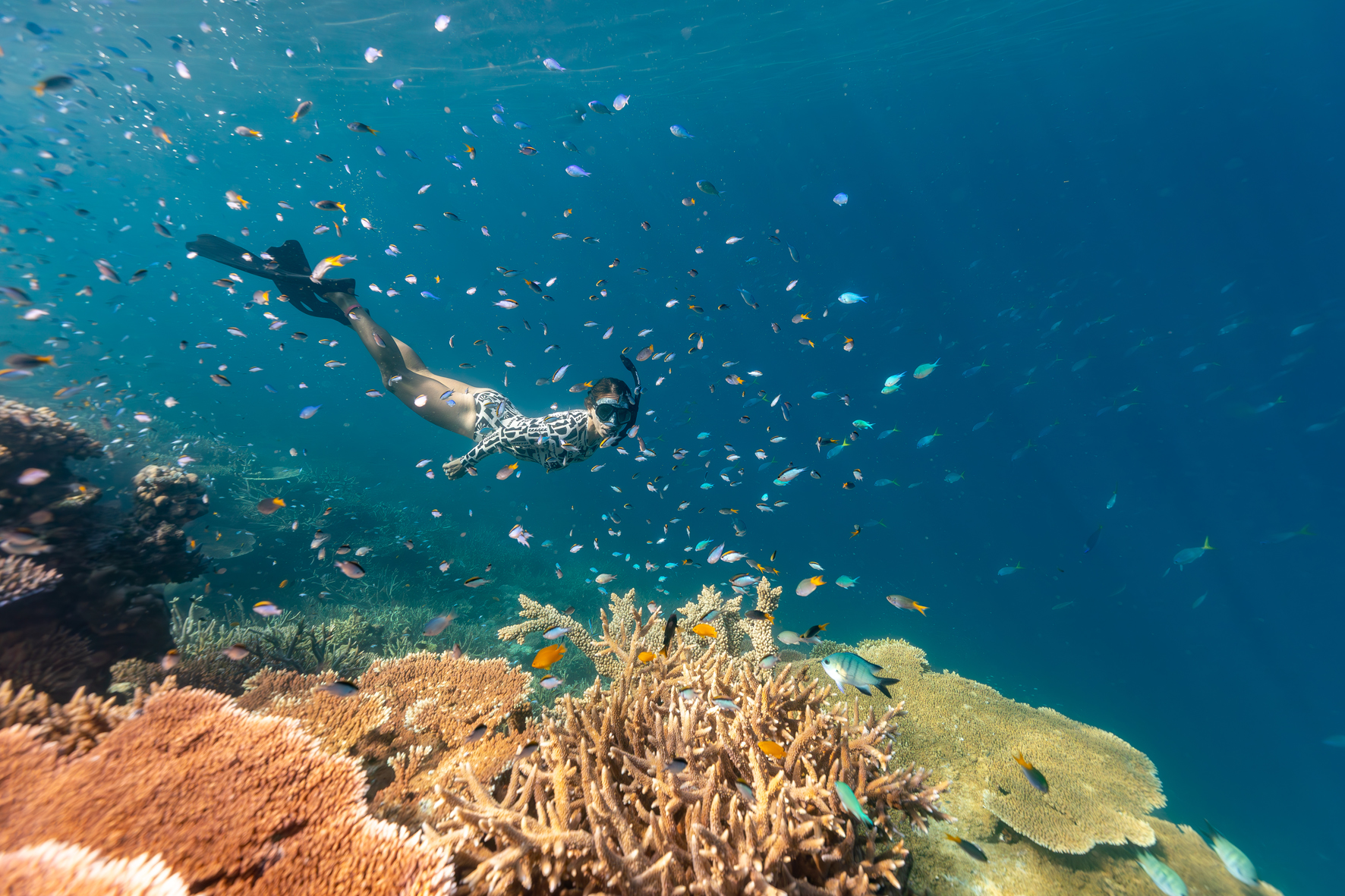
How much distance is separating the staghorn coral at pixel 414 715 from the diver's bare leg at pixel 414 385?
15.3 feet

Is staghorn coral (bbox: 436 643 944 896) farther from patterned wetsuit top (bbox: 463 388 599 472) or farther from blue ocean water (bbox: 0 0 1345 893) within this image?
blue ocean water (bbox: 0 0 1345 893)

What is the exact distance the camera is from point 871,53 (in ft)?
90.5

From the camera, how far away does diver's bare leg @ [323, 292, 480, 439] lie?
26.3 ft

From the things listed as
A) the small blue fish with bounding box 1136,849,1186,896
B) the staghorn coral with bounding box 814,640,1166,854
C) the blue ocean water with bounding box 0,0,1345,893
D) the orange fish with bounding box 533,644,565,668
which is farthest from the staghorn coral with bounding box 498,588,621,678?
the small blue fish with bounding box 1136,849,1186,896

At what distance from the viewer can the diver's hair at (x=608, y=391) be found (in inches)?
252

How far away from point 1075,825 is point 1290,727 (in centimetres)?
6317

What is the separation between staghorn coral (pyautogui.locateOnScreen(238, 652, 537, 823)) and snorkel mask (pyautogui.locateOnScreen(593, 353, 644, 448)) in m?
3.40

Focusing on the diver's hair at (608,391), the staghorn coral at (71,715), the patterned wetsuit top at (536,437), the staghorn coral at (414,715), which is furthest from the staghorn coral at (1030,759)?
the staghorn coral at (71,715)

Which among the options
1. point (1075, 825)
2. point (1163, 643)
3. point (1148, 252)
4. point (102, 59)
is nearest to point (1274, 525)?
point (1163, 643)

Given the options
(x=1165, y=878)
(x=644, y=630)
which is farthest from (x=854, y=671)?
(x=1165, y=878)

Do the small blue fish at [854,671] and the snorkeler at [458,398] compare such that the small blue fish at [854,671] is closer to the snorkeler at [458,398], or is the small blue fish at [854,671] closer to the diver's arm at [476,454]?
the snorkeler at [458,398]

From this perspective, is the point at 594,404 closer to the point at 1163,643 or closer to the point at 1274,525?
the point at 1163,643

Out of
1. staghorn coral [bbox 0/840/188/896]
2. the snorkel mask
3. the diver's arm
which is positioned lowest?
staghorn coral [bbox 0/840/188/896]

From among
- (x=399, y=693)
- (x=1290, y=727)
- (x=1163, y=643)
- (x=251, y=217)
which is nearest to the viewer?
(x=399, y=693)
